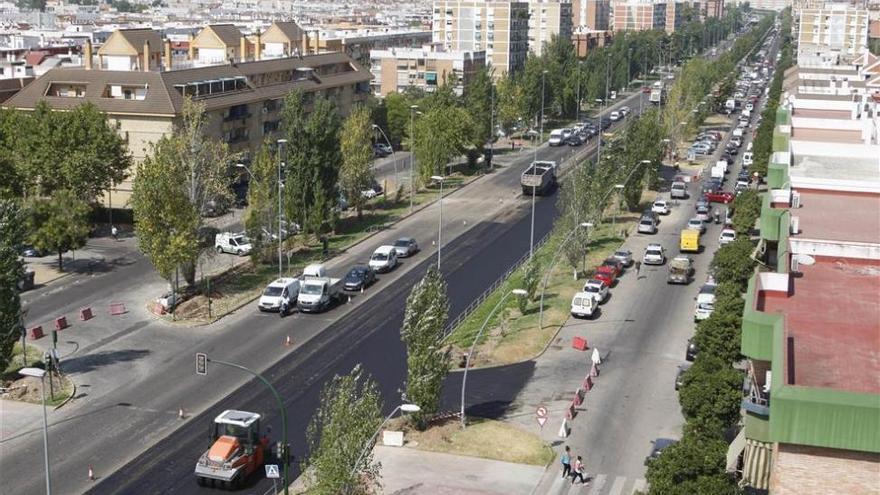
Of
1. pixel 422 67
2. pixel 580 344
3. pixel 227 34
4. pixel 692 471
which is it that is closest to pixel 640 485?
pixel 692 471

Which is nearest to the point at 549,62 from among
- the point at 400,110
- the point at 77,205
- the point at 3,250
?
the point at 400,110

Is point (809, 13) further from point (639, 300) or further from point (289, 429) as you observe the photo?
point (289, 429)

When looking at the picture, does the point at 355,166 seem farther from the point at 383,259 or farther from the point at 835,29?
the point at 835,29

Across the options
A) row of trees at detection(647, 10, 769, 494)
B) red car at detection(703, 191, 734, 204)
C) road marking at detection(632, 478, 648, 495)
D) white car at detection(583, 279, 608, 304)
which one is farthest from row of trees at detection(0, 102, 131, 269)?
red car at detection(703, 191, 734, 204)

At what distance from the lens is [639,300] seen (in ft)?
202

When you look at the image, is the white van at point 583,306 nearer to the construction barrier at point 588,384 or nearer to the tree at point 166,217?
the construction barrier at point 588,384

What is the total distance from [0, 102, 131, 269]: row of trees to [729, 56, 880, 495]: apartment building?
42528 millimetres

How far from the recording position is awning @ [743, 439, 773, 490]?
28.3 m

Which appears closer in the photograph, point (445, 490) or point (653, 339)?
point (445, 490)

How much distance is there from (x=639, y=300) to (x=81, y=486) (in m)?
33.9

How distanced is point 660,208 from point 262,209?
34710mm

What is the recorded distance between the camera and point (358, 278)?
62875 mm

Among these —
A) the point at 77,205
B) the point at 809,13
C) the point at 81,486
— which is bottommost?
the point at 81,486

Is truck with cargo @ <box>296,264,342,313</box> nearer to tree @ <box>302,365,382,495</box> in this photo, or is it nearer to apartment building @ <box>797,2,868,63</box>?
tree @ <box>302,365,382,495</box>
